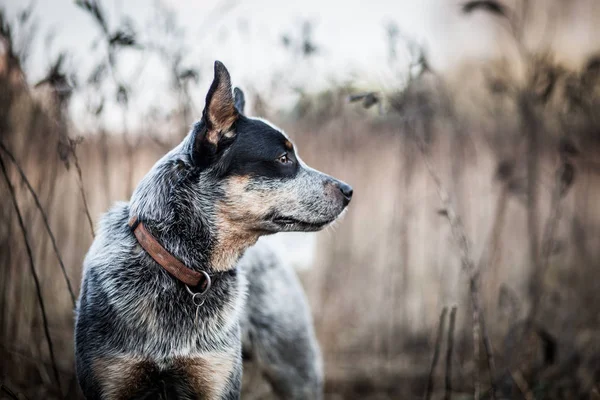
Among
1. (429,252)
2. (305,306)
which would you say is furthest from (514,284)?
(305,306)

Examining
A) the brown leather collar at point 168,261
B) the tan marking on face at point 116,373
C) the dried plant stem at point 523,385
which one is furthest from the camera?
the dried plant stem at point 523,385

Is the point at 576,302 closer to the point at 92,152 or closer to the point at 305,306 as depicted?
the point at 305,306

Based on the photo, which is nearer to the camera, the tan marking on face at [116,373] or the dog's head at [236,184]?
the tan marking on face at [116,373]

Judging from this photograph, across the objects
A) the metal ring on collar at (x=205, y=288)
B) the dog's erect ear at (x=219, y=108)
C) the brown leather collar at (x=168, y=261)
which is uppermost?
the dog's erect ear at (x=219, y=108)

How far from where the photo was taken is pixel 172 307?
7.88ft

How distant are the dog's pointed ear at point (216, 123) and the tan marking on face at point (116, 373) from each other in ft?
3.15

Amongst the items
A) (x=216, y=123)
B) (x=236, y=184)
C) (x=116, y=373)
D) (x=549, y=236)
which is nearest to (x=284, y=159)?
(x=236, y=184)

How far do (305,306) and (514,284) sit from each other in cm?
418

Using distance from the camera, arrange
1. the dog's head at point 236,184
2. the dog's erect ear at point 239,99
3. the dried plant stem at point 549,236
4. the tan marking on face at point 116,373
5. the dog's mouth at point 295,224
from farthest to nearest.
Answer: the dried plant stem at point 549,236 < the dog's erect ear at point 239,99 < the dog's mouth at point 295,224 < the dog's head at point 236,184 < the tan marking on face at point 116,373

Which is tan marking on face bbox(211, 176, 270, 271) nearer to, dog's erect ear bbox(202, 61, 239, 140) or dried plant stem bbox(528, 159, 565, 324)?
dog's erect ear bbox(202, 61, 239, 140)

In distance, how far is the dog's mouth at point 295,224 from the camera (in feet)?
8.46

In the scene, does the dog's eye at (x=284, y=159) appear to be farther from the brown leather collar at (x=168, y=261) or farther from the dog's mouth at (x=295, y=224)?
the brown leather collar at (x=168, y=261)

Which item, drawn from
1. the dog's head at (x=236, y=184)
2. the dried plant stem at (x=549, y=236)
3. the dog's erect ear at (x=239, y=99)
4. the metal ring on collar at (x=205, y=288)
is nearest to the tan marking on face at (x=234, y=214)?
the dog's head at (x=236, y=184)

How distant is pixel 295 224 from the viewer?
2615 mm
